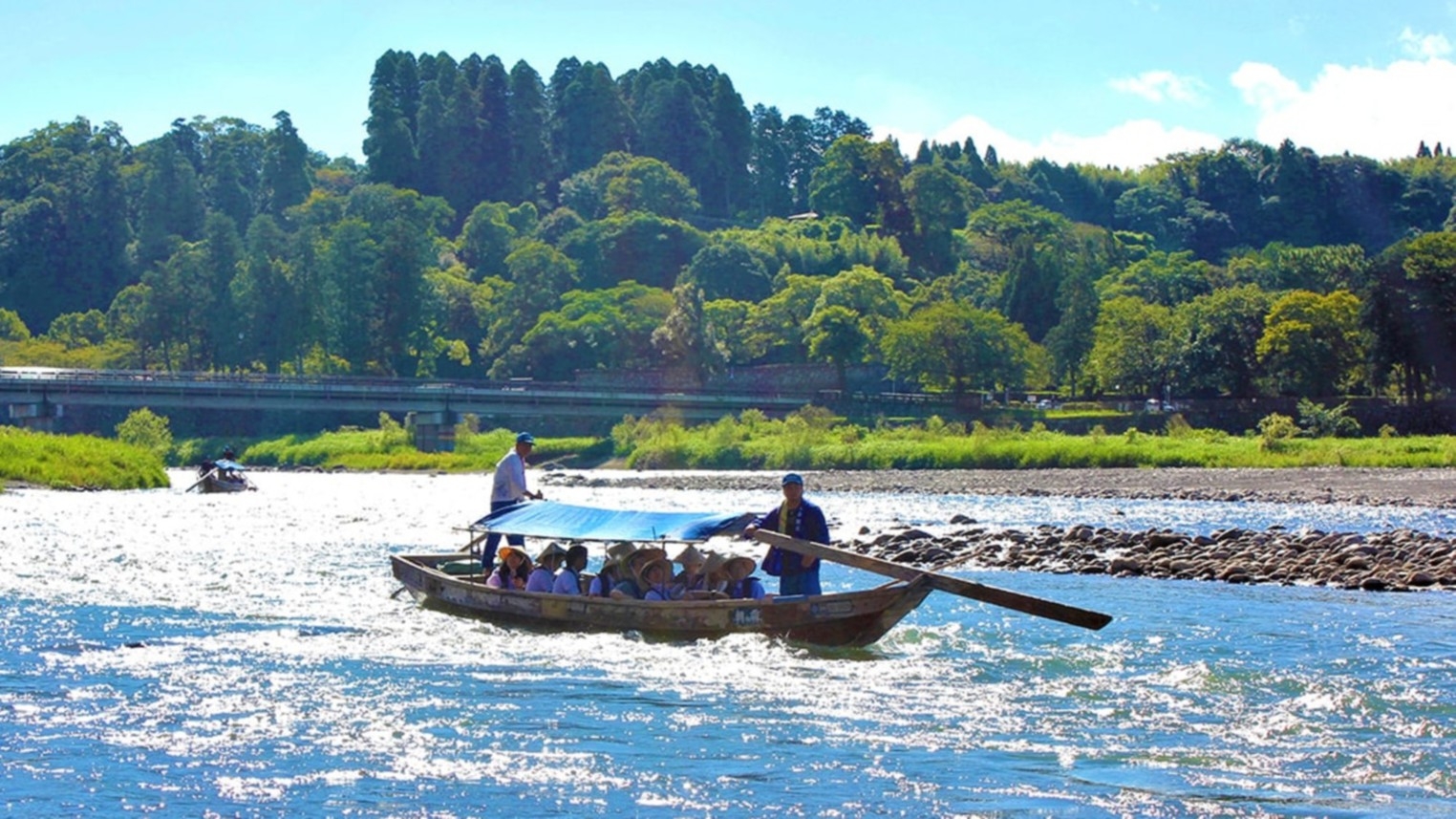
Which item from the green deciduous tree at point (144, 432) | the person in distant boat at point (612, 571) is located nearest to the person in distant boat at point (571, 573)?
the person in distant boat at point (612, 571)

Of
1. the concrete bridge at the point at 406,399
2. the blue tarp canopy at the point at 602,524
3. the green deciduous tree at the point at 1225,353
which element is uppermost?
the green deciduous tree at the point at 1225,353

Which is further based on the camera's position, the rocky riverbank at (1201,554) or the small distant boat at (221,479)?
the small distant boat at (221,479)

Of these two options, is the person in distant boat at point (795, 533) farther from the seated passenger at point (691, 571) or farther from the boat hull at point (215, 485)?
the boat hull at point (215, 485)

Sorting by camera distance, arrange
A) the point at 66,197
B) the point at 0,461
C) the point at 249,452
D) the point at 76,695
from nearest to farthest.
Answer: the point at 76,695 < the point at 0,461 < the point at 249,452 < the point at 66,197

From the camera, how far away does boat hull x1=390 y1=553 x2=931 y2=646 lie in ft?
77.6

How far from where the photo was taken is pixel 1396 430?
298 ft

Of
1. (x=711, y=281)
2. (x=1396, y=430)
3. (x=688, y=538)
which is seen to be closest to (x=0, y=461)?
(x=688, y=538)

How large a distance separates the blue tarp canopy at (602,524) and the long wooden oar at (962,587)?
1.10m

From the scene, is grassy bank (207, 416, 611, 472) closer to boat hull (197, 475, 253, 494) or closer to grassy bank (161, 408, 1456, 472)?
grassy bank (161, 408, 1456, 472)

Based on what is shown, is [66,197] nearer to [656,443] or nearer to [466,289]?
[466,289]

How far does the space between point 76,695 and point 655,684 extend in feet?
22.7

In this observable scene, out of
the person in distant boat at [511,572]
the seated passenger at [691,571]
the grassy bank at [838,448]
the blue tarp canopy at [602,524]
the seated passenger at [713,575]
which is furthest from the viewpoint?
the grassy bank at [838,448]

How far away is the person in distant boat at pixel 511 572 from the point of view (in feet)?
90.3

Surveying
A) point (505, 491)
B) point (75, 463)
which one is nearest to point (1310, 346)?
point (75, 463)
